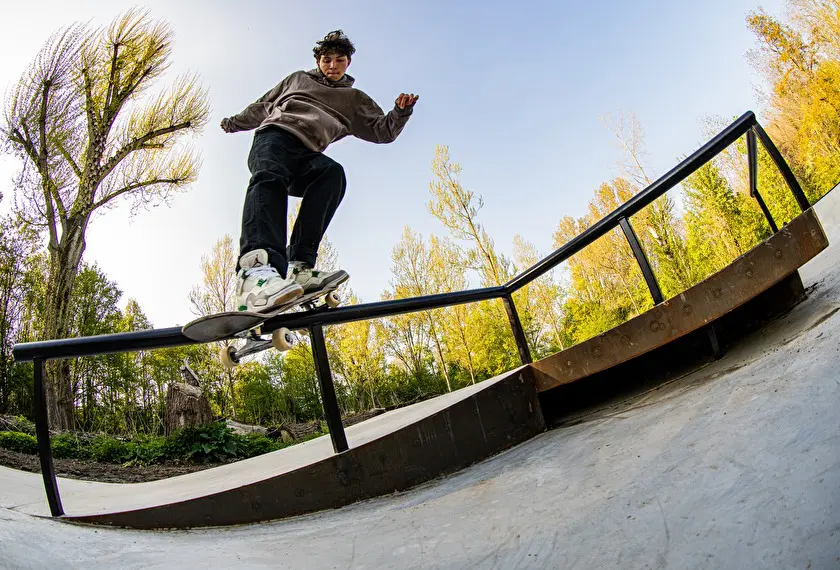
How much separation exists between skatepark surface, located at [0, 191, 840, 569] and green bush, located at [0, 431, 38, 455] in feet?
14.4

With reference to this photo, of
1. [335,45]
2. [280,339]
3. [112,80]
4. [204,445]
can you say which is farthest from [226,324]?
[112,80]

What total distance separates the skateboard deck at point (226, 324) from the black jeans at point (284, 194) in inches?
8.0

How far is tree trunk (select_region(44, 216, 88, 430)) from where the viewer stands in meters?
6.70

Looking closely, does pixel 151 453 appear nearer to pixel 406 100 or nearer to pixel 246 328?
pixel 246 328

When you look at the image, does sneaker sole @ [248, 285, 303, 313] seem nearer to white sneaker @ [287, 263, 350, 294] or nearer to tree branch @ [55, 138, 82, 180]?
white sneaker @ [287, 263, 350, 294]

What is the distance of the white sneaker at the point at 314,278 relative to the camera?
66.8 inches

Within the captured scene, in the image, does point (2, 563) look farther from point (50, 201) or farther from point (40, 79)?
point (40, 79)

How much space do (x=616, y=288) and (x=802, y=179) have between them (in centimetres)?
1072

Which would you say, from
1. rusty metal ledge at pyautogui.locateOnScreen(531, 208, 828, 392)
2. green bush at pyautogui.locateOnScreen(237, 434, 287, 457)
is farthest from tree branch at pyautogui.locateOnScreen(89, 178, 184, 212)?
rusty metal ledge at pyautogui.locateOnScreen(531, 208, 828, 392)

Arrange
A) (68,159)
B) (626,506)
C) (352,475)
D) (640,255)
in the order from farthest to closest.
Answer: (68,159)
(640,255)
(352,475)
(626,506)

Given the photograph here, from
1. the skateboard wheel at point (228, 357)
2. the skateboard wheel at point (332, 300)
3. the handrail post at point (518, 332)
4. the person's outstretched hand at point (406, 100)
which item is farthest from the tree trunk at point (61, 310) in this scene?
the handrail post at point (518, 332)

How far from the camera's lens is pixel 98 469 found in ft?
13.6

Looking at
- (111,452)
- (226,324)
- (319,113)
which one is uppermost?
(319,113)

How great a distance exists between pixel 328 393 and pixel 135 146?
35.8ft
